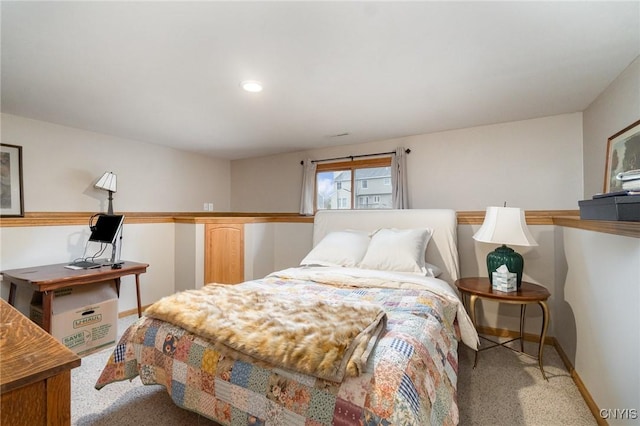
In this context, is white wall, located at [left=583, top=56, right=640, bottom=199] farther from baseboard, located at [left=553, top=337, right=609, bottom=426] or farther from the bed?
the bed

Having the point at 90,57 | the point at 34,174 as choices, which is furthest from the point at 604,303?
the point at 34,174

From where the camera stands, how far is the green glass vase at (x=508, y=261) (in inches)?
89.5

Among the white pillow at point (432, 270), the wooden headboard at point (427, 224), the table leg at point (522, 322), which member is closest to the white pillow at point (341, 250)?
the wooden headboard at point (427, 224)

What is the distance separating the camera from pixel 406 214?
3.10 m

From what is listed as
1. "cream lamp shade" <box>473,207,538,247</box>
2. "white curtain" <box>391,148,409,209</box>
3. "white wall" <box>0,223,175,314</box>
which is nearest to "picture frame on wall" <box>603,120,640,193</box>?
"cream lamp shade" <box>473,207,538,247</box>

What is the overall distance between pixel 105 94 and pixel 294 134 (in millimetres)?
1794

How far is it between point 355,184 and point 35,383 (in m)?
3.57

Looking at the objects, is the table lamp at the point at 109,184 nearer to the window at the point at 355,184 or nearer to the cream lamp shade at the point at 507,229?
the window at the point at 355,184

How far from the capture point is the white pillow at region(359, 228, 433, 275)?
248 centimetres

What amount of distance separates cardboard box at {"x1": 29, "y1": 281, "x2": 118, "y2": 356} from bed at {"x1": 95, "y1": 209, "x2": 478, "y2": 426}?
1.13 metres

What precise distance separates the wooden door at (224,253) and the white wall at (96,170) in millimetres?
932

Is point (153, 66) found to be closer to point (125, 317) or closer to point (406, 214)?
point (406, 214)

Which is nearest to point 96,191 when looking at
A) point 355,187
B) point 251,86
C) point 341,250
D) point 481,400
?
point 251,86

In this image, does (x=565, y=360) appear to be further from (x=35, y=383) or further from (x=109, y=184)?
(x=109, y=184)
